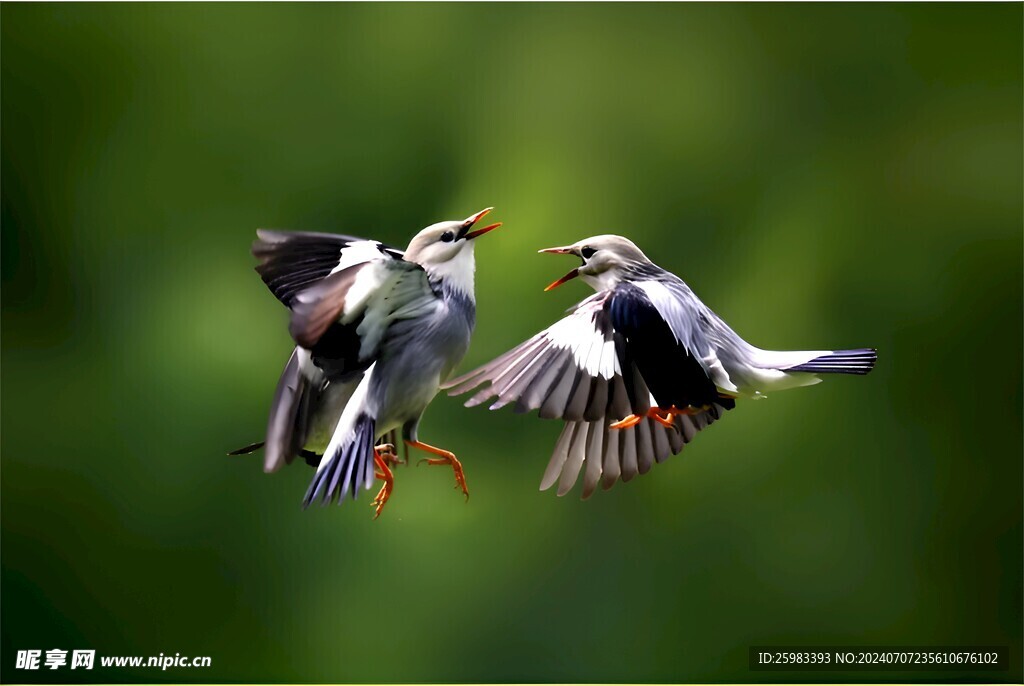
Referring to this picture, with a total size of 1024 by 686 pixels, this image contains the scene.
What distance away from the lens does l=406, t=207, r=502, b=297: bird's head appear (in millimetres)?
Result: 1658

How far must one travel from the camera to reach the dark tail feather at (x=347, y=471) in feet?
5.03

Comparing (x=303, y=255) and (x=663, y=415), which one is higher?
(x=303, y=255)

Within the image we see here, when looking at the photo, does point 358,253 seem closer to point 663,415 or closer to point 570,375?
point 570,375

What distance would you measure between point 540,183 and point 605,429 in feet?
6.60

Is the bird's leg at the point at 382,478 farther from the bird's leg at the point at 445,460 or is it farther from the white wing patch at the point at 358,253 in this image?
the white wing patch at the point at 358,253

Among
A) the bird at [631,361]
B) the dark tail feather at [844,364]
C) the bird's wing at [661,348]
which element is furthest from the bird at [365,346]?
the dark tail feather at [844,364]

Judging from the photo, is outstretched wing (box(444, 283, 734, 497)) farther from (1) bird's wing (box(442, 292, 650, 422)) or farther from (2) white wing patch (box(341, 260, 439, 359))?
(2) white wing patch (box(341, 260, 439, 359))

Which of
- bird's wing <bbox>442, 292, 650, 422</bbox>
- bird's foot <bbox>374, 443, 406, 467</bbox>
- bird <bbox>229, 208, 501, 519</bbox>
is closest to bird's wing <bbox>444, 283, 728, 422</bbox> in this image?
bird's wing <bbox>442, 292, 650, 422</bbox>

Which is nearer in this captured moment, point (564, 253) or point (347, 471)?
point (347, 471)

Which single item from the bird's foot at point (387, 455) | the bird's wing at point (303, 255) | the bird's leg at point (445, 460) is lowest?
the bird's foot at point (387, 455)

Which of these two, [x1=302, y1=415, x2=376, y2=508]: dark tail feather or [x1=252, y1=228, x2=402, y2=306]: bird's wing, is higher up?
[x1=252, y1=228, x2=402, y2=306]: bird's wing

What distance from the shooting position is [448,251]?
65.9 inches

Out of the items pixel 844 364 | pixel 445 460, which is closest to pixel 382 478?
pixel 445 460

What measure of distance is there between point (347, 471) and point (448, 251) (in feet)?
1.09
